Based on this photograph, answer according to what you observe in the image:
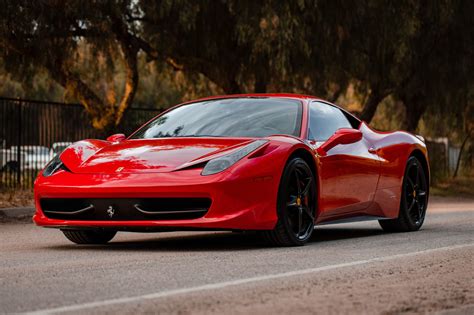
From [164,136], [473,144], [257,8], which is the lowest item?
[473,144]

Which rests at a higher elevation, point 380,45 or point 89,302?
point 380,45

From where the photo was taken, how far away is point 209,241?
10062mm

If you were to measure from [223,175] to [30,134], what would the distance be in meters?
12.3

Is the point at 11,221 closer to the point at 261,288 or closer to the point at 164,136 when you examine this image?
the point at 164,136

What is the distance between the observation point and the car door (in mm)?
9695

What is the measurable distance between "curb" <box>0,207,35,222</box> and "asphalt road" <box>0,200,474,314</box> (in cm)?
450

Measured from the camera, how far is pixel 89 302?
5.58 metres

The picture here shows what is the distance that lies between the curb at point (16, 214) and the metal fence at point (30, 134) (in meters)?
3.21

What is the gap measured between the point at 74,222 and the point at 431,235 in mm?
4123

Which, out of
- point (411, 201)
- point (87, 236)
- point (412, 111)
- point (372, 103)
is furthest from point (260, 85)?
point (87, 236)

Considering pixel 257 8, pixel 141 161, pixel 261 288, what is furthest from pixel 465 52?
pixel 261 288

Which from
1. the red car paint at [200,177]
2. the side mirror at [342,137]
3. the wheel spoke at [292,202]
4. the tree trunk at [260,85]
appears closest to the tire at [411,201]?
the red car paint at [200,177]

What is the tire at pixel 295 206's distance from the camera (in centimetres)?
887

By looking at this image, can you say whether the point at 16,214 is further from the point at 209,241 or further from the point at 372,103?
the point at 372,103
